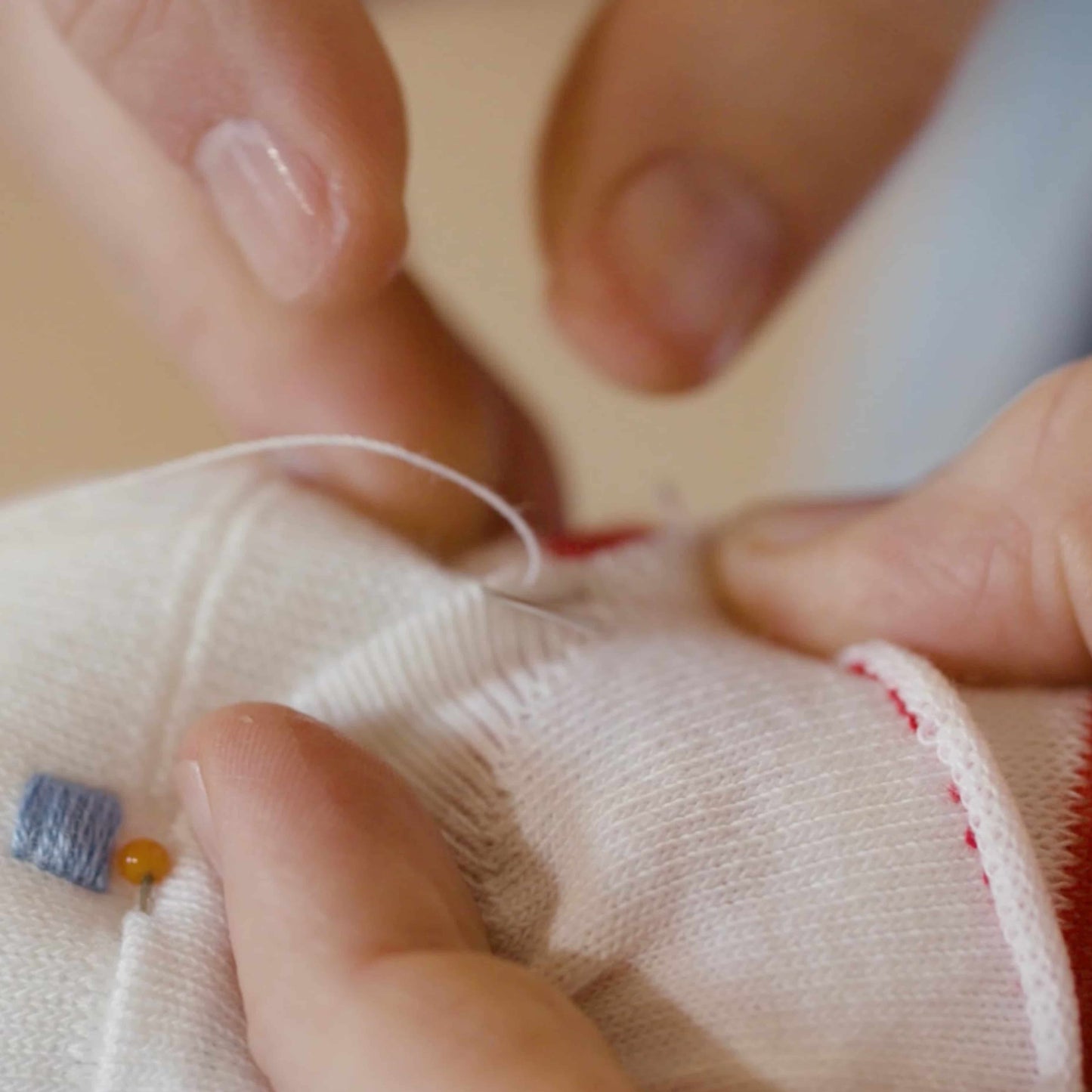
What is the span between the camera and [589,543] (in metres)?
0.58

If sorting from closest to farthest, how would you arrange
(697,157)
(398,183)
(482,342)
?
(398,183)
(697,157)
(482,342)

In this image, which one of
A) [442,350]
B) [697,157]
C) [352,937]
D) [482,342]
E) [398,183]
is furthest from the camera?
[482,342]

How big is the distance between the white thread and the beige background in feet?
1.43

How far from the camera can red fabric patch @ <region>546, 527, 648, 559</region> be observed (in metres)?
0.56

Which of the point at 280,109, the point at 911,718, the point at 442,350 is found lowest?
the point at 911,718

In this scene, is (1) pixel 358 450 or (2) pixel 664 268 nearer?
(1) pixel 358 450

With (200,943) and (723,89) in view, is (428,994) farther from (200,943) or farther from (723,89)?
(723,89)

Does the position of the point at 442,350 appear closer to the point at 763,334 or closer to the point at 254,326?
the point at 254,326

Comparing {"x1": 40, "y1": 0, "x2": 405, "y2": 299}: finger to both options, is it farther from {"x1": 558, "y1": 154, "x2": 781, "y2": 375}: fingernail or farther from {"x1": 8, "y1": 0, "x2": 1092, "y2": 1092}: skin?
{"x1": 558, "y1": 154, "x2": 781, "y2": 375}: fingernail

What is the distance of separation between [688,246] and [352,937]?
445 mm

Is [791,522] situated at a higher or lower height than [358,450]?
lower

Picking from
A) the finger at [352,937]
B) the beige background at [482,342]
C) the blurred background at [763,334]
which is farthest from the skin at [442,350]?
the beige background at [482,342]

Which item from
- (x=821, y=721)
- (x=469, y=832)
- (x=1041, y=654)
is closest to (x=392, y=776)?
(x=469, y=832)

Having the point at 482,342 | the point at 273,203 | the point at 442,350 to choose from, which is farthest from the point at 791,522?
the point at 482,342
